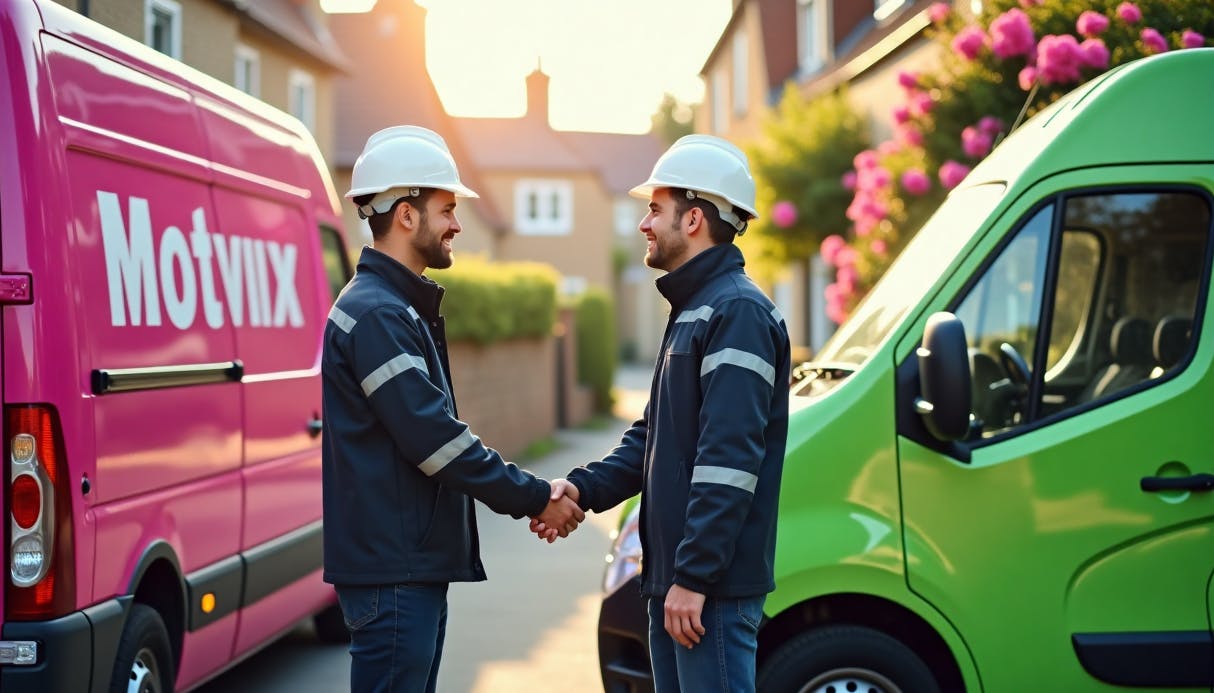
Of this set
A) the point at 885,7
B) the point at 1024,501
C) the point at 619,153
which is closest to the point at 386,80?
the point at 885,7

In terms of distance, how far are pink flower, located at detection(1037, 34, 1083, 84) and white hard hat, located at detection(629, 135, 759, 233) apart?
482 cm

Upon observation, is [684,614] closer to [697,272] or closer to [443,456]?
[443,456]

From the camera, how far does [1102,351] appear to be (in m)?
6.24

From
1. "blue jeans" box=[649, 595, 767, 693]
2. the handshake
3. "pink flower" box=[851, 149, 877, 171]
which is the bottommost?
"blue jeans" box=[649, 595, 767, 693]

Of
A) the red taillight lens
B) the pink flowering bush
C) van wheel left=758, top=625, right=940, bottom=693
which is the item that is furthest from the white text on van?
the pink flowering bush

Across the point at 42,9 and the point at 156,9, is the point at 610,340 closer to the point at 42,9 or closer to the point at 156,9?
the point at 156,9

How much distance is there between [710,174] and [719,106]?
30.6 m

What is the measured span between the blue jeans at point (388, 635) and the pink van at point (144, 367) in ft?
3.71

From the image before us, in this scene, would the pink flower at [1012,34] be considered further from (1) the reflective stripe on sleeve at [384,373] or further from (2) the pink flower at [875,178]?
(1) the reflective stripe on sleeve at [384,373]

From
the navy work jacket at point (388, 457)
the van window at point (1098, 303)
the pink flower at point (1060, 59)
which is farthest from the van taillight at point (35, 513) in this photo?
the pink flower at point (1060, 59)

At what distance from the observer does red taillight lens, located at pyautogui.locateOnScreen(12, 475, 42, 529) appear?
14.9 feet

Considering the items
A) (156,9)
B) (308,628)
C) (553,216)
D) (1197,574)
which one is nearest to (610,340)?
(156,9)

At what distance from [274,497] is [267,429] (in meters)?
0.34

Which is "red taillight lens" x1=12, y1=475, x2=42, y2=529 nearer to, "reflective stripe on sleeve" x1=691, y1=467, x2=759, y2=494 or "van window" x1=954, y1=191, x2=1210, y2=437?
"reflective stripe on sleeve" x1=691, y1=467, x2=759, y2=494
